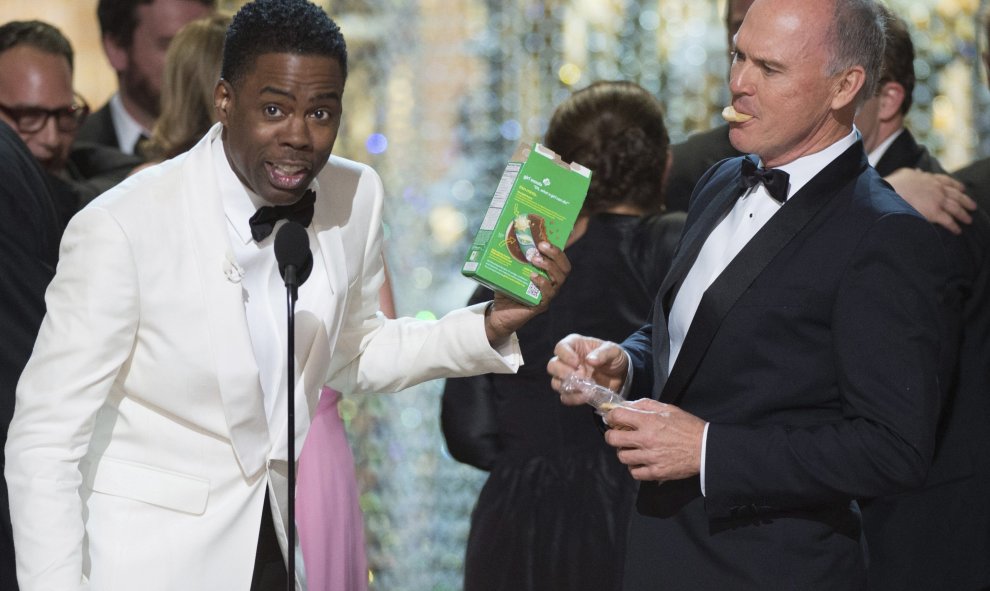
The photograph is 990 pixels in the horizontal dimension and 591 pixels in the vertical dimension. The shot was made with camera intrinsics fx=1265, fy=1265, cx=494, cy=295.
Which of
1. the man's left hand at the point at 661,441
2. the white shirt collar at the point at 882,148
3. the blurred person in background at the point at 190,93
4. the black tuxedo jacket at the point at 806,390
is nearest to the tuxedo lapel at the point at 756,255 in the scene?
the black tuxedo jacket at the point at 806,390

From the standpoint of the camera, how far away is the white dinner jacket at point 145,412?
1625mm

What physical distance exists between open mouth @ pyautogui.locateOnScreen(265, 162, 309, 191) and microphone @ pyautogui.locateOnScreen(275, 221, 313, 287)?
130 mm

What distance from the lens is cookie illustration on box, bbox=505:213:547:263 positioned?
6.02 ft

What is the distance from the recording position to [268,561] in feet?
6.21

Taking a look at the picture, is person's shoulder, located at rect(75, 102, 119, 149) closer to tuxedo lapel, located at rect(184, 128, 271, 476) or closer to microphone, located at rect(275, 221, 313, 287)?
tuxedo lapel, located at rect(184, 128, 271, 476)

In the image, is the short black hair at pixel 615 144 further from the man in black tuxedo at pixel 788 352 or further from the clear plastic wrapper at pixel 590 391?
the clear plastic wrapper at pixel 590 391

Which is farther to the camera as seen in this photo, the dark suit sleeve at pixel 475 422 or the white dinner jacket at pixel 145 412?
the dark suit sleeve at pixel 475 422

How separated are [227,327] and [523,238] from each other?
441mm

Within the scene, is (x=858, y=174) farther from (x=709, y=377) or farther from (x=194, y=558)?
(x=194, y=558)

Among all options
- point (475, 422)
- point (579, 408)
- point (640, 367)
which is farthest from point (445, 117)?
point (640, 367)

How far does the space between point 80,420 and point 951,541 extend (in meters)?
1.86

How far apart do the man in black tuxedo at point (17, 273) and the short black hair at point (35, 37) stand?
24.5 inches

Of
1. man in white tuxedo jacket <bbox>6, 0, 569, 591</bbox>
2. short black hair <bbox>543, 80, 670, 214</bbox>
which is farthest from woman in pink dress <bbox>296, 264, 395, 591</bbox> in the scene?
man in white tuxedo jacket <bbox>6, 0, 569, 591</bbox>

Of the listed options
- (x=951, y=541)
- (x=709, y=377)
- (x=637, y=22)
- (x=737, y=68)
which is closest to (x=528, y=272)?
(x=709, y=377)
